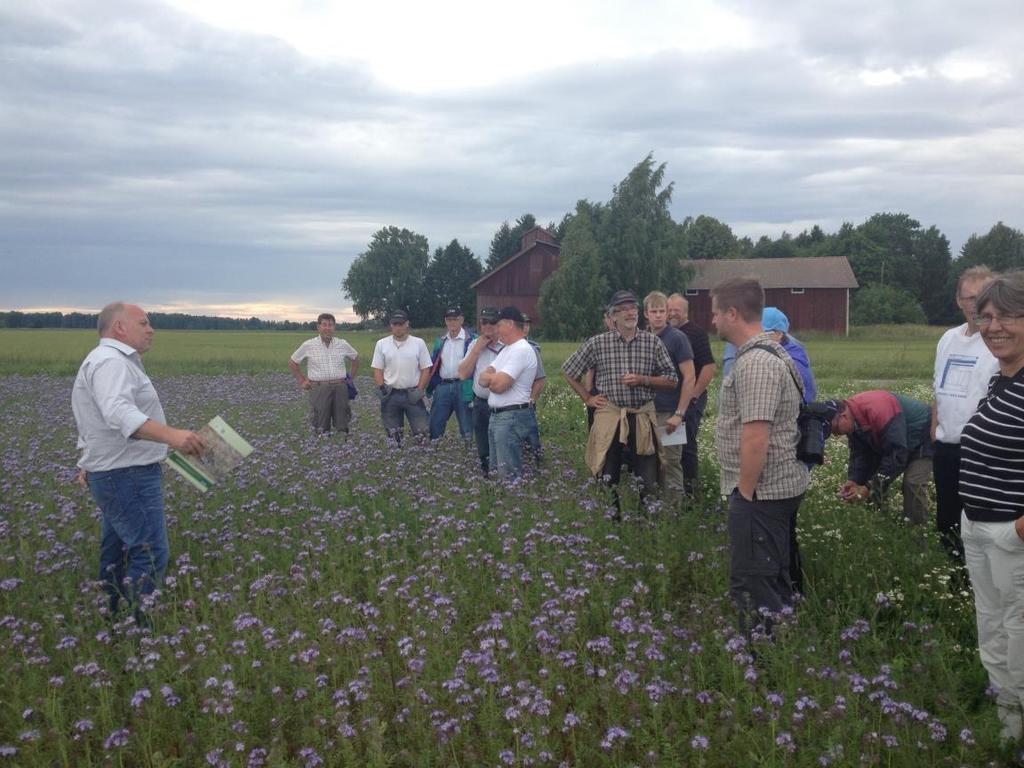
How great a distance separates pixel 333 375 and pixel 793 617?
814 centimetres

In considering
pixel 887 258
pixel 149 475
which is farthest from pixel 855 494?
pixel 887 258

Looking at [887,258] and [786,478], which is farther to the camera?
[887,258]

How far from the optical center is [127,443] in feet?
18.0

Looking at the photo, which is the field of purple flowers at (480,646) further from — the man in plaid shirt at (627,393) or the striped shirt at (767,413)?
the striped shirt at (767,413)

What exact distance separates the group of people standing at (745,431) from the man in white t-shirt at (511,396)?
0.02 m

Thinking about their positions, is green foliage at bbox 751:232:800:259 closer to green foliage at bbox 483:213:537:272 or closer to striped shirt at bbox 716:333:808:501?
green foliage at bbox 483:213:537:272

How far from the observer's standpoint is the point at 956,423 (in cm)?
552

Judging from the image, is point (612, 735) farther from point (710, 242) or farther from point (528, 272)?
point (710, 242)

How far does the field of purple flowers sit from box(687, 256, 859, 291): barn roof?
63.8m

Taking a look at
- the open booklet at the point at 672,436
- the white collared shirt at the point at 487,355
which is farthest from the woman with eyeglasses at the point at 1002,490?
the white collared shirt at the point at 487,355

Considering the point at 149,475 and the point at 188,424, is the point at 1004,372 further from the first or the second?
the point at 188,424

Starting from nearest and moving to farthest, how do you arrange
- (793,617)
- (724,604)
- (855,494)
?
(793,617)
(724,604)
(855,494)

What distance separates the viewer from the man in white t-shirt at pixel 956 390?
540 cm

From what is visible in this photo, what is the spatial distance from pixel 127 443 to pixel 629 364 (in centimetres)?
392
